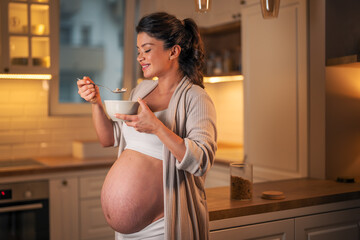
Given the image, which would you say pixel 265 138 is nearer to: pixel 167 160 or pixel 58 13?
pixel 167 160

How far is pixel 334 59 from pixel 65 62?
7.91 ft

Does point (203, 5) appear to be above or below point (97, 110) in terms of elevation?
above

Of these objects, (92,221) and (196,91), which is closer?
(196,91)

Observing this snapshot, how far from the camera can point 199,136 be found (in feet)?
4.54

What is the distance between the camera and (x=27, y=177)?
2.96 metres

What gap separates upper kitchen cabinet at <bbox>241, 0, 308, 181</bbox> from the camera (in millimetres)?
2459

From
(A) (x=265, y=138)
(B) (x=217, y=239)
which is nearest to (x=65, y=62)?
(A) (x=265, y=138)

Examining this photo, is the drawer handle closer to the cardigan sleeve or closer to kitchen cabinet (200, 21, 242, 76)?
kitchen cabinet (200, 21, 242, 76)

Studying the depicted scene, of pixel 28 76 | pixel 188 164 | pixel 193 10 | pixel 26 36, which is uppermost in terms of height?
pixel 193 10

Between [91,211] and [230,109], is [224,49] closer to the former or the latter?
[230,109]

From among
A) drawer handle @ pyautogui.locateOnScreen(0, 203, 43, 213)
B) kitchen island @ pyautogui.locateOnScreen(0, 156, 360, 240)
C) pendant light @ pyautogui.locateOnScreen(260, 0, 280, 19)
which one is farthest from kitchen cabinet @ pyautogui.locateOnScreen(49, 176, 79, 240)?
pendant light @ pyautogui.locateOnScreen(260, 0, 280, 19)

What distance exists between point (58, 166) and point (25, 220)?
0.44m

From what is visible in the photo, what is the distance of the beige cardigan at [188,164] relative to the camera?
4.53 ft

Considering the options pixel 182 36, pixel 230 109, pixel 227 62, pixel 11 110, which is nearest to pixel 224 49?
pixel 227 62
